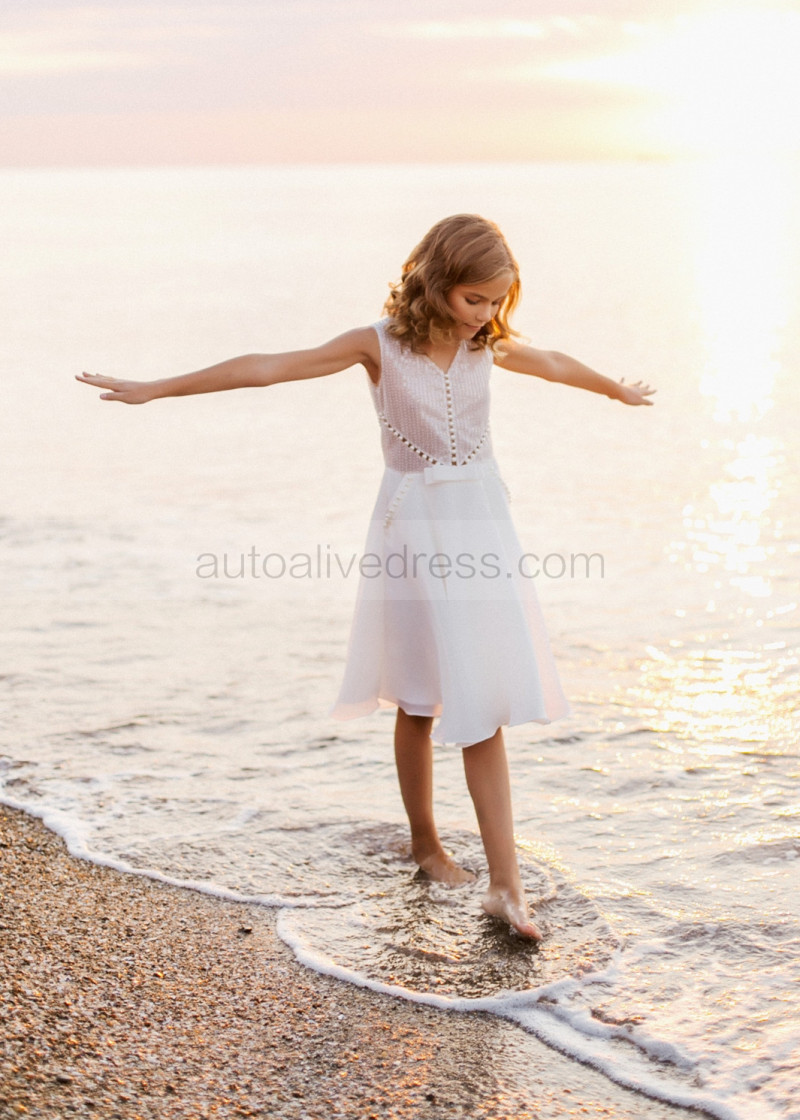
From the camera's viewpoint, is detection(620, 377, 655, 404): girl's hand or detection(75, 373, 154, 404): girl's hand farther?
detection(620, 377, 655, 404): girl's hand

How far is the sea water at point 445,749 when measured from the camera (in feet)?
10.7

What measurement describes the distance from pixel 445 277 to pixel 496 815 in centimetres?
150

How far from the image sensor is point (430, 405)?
3.45m

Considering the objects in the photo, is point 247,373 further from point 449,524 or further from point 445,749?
point 445,749

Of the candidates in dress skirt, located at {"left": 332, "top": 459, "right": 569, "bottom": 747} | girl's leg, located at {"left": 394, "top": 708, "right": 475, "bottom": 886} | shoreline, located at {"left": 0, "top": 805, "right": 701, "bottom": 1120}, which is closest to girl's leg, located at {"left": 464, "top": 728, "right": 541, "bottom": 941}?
dress skirt, located at {"left": 332, "top": 459, "right": 569, "bottom": 747}

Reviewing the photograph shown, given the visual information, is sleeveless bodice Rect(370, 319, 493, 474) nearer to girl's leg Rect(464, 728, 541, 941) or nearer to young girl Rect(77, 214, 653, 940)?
young girl Rect(77, 214, 653, 940)

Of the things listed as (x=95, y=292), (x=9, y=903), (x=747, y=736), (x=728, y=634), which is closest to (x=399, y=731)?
(x=9, y=903)

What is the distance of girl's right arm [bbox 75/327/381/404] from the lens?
10.7 ft

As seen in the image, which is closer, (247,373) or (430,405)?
(247,373)

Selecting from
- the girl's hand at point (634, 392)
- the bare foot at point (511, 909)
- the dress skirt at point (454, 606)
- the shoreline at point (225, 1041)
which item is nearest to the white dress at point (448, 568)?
the dress skirt at point (454, 606)

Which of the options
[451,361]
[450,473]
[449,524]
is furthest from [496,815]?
[451,361]

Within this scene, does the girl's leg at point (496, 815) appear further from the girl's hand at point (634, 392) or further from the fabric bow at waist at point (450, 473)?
the girl's hand at point (634, 392)

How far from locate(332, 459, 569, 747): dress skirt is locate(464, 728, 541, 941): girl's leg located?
0.35ft

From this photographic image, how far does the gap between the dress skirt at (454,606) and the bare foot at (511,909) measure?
465 millimetres
